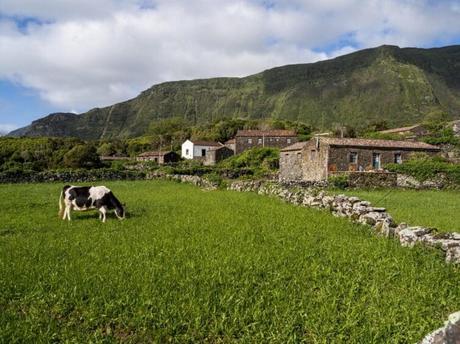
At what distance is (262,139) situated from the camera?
291 ft

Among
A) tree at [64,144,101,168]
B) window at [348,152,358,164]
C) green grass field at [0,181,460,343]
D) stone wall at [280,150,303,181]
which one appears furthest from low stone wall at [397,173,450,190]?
tree at [64,144,101,168]

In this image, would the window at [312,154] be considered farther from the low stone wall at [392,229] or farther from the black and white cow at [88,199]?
the black and white cow at [88,199]

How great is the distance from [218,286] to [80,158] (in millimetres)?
57876

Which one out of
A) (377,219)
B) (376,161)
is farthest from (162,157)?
(377,219)

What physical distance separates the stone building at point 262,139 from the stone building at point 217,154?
264 cm

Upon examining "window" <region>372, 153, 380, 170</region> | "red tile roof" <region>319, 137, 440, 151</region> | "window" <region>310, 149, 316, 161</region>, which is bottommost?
"window" <region>372, 153, 380, 170</region>

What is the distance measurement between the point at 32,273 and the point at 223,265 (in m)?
3.70

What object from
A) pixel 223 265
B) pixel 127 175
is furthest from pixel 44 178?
pixel 223 265

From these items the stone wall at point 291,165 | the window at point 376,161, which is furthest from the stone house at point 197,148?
the window at point 376,161

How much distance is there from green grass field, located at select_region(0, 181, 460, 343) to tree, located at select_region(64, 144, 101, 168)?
166ft

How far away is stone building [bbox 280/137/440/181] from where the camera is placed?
36531mm

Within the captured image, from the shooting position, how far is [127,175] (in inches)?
1570

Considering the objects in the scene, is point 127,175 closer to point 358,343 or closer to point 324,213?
point 324,213

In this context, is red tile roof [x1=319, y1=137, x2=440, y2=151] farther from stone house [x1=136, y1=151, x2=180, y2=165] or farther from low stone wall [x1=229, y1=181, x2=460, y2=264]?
stone house [x1=136, y1=151, x2=180, y2=165]
